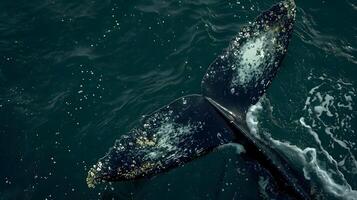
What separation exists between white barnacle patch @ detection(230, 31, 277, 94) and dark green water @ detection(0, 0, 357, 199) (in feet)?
4.90

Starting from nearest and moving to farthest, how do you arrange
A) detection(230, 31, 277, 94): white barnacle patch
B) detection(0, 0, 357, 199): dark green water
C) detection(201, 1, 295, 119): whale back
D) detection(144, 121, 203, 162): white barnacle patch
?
detection(144, 121, 203, 162): white barnacle patch → detection(201, 1, 295, 119): whale back → detection(230, 31, 277, 94): white barnacle patch → detection(0, 0, 357, 199): dark green water

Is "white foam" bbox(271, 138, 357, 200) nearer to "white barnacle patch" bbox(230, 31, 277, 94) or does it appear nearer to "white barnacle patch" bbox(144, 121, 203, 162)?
"white barnacle patch" bbox(230, 31, 277, 94)

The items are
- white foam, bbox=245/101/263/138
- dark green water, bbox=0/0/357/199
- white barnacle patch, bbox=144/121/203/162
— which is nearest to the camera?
white barnacle patch, bbox=144/121/203/162

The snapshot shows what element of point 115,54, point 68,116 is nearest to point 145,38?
point 115,54

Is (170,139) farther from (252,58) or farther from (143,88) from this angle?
(143,88)

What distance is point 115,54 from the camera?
35.2 feet

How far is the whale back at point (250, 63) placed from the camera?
307 inches

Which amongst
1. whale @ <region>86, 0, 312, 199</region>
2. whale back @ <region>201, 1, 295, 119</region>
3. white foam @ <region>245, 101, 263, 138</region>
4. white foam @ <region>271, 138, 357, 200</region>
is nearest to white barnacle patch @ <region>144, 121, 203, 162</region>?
whale @ <region>86, 0, 312, 199</region>

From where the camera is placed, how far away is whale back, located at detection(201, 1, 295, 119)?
7793 mm

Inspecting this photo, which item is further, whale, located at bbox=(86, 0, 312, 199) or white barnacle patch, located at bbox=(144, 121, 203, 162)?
white barnacle patch, located at bbox=(144, 121, 203, 162)

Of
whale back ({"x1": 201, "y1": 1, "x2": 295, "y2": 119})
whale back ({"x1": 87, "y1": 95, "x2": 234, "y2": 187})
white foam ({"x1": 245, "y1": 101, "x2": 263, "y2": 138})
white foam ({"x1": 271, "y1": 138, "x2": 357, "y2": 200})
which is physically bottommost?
white foam ({"x1": 271, "y1": 138, "x2": 357, "y2": 200})

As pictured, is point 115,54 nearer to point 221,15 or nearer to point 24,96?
point 24,96

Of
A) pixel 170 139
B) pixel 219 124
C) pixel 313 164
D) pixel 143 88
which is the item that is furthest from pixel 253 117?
pixel 143 88

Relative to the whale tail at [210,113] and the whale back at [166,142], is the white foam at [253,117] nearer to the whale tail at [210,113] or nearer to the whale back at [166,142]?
the whale tail at [210,113]
